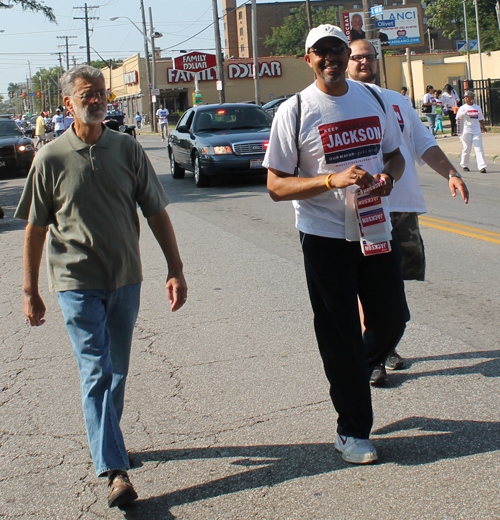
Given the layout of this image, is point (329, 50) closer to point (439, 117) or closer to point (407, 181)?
point (407, 181)

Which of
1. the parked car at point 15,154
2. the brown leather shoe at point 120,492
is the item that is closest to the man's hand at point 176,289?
the brown leather shoe at point 120,492

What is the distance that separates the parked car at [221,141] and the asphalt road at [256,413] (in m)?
7.43

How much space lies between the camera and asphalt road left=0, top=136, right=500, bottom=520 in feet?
10.3

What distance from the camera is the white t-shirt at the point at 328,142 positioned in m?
3.33

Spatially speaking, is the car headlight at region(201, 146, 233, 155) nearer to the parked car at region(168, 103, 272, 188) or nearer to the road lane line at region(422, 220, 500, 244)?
the parked car at region(168, 103, 272, 188)

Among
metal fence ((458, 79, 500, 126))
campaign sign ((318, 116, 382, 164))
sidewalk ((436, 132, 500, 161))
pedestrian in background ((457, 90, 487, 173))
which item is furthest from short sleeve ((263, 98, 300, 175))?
metal fence ((458, 79, 500, 126))

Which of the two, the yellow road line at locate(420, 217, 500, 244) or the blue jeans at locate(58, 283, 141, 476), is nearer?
the blue jeans at locate(58, 283, 141, 476)

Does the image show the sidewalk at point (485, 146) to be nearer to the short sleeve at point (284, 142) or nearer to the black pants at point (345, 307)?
the black pants at point (345, 307)

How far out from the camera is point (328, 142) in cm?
333

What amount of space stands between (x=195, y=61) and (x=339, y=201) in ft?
210

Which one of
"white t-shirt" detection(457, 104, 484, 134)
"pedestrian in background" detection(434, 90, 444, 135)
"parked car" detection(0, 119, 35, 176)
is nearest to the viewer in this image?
"white t-shirt" detection(457, 104, 484, 134)

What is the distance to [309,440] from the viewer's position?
367 centimetres

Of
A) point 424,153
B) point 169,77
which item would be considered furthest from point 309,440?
point 169,77

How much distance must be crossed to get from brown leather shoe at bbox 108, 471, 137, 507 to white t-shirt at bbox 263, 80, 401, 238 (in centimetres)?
141
